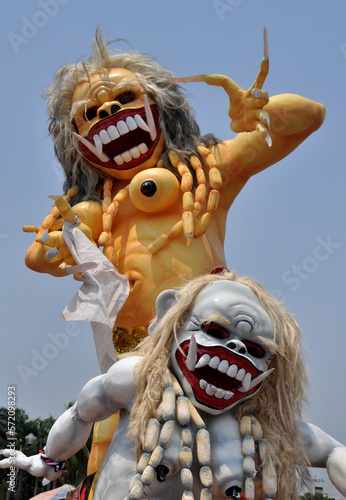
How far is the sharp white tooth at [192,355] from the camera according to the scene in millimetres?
2397

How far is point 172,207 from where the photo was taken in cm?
416

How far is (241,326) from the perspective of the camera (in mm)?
2461

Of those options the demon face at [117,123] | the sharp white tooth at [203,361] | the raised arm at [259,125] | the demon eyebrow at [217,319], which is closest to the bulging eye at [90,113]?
the demon face at [117,123]

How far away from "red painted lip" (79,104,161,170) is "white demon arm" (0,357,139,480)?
6.43ft

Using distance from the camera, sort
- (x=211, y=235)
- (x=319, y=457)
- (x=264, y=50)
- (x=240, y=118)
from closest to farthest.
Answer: (x=319, y=457) < (x=264, y=50) < (x=240, y=118) < (x=211, y=235)

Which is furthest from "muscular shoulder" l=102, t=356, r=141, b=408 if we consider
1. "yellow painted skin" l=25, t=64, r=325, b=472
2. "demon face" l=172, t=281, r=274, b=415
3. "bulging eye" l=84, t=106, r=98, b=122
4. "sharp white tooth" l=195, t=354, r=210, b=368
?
"bulging eye" l=84, t=106, r=98, b=122

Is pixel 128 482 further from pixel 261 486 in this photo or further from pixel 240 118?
pixel 240 118

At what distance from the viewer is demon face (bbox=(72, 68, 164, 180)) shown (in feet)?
13.6

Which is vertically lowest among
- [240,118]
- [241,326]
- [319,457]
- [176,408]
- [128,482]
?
[319,457]

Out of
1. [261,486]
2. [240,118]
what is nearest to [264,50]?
[240,118]

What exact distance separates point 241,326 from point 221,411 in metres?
0.33

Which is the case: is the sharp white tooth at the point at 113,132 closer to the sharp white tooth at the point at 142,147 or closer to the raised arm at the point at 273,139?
the sharp white tooth at the point at 142,147

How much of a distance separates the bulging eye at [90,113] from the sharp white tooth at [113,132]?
0.67 ft

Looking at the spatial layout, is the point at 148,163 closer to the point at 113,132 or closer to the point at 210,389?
the point at 113,132
